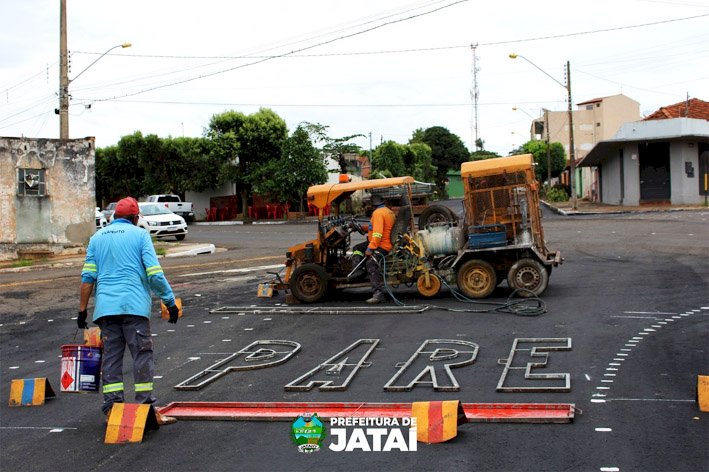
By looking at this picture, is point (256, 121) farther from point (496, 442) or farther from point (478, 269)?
point (496, 442)

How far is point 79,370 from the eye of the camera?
724cm

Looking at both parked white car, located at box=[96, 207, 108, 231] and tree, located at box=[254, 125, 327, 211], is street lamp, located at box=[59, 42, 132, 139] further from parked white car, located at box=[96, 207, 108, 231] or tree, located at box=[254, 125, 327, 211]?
tree, located at box=[254, 125, 327, 211]

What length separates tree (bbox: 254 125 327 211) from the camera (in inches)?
2009

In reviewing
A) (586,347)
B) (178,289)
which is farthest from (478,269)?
(178,289)

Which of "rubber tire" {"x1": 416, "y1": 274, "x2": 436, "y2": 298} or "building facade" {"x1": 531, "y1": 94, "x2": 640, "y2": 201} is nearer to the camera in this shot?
"rubber tire" {"x1": 416, "y1": 274, "x2": 436, "y2": 298}

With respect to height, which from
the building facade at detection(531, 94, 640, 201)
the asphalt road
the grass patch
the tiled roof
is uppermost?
the building facade at detection(531, 94, 640, 201)

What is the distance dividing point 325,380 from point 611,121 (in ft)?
272

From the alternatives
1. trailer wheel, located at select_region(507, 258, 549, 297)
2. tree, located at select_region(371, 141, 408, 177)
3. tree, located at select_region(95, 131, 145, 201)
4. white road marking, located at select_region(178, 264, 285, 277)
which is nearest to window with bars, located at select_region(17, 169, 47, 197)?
white road marking, located at select_region(178, 264, 285, 277)

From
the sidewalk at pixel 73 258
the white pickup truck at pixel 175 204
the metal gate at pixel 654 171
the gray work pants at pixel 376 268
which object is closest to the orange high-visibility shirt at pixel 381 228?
the gray work pants at pixel 376 268

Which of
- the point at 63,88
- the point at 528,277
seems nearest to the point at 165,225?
the point at 63,88

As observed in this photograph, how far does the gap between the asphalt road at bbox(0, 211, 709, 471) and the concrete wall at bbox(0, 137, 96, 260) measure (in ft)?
28.8

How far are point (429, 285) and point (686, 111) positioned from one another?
38323 mm

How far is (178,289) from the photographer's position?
56.0 ft

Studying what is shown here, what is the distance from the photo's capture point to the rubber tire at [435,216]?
46.9ft
